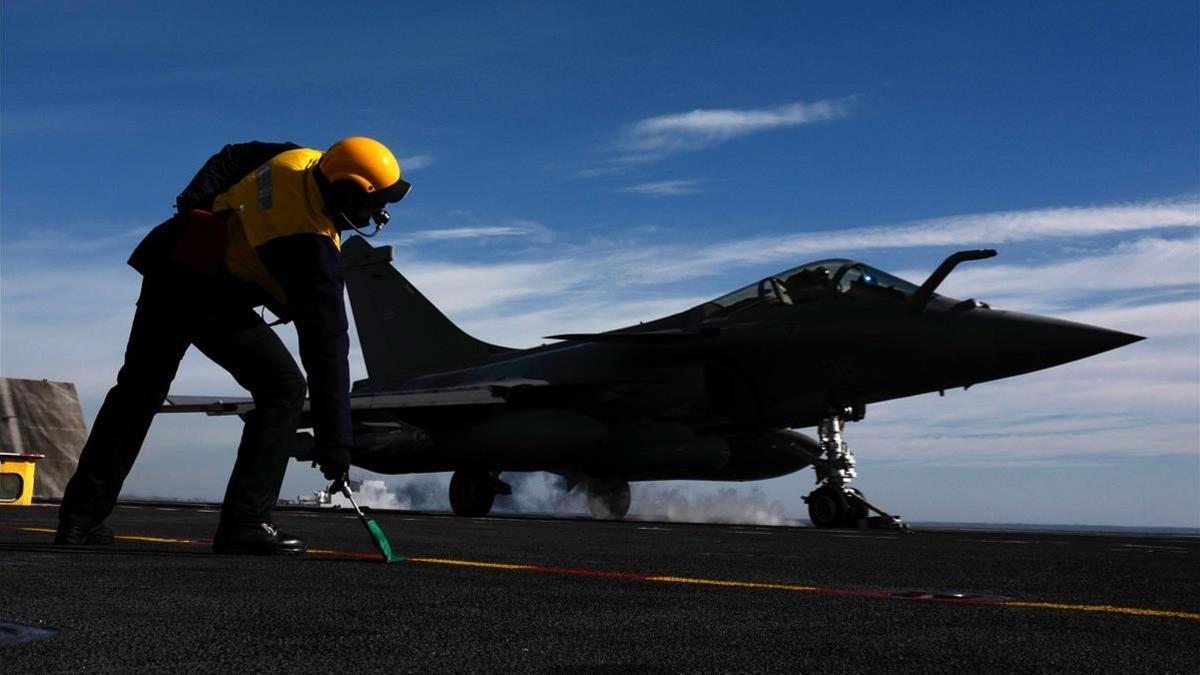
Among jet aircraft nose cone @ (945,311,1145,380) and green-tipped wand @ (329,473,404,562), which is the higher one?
jet aircraft nose cone @ (945,311,1145,380)

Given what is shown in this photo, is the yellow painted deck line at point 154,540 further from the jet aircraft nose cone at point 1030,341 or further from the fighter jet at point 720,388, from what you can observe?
the jet aircraft nose cone at point 1030,341

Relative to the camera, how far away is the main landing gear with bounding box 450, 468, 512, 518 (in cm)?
1825

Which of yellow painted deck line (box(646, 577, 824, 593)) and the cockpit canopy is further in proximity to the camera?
the cockpit canopy

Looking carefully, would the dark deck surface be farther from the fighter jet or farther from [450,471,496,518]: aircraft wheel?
[450,471,496,518]: aircraft wheel

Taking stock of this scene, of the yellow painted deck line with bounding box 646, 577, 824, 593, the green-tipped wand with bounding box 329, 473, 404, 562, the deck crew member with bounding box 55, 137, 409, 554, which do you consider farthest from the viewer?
the deck crew member with bounding box 55, 137, 409, 554

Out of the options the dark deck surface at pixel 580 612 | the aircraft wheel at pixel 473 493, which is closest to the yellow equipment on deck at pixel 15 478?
the aircraft wheel at pixel 473 493

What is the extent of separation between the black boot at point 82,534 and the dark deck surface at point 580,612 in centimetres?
14

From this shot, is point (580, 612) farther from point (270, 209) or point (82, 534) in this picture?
point (82, 534)

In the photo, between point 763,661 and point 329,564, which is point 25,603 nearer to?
point 329,564

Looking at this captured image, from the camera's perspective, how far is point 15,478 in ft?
60.1

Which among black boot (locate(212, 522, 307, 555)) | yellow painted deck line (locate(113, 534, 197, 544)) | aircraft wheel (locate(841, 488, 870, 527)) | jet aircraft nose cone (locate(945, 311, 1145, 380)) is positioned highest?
jet aircraft nose cone (locate(945, 311, 1145, 380))

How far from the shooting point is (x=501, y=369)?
1950 cm

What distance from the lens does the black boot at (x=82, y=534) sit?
19.6ft

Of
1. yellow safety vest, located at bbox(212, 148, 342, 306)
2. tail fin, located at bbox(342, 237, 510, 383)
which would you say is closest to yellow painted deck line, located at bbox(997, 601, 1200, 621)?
yellow safety vest, located at bbox(212, 148, 342, 306)
